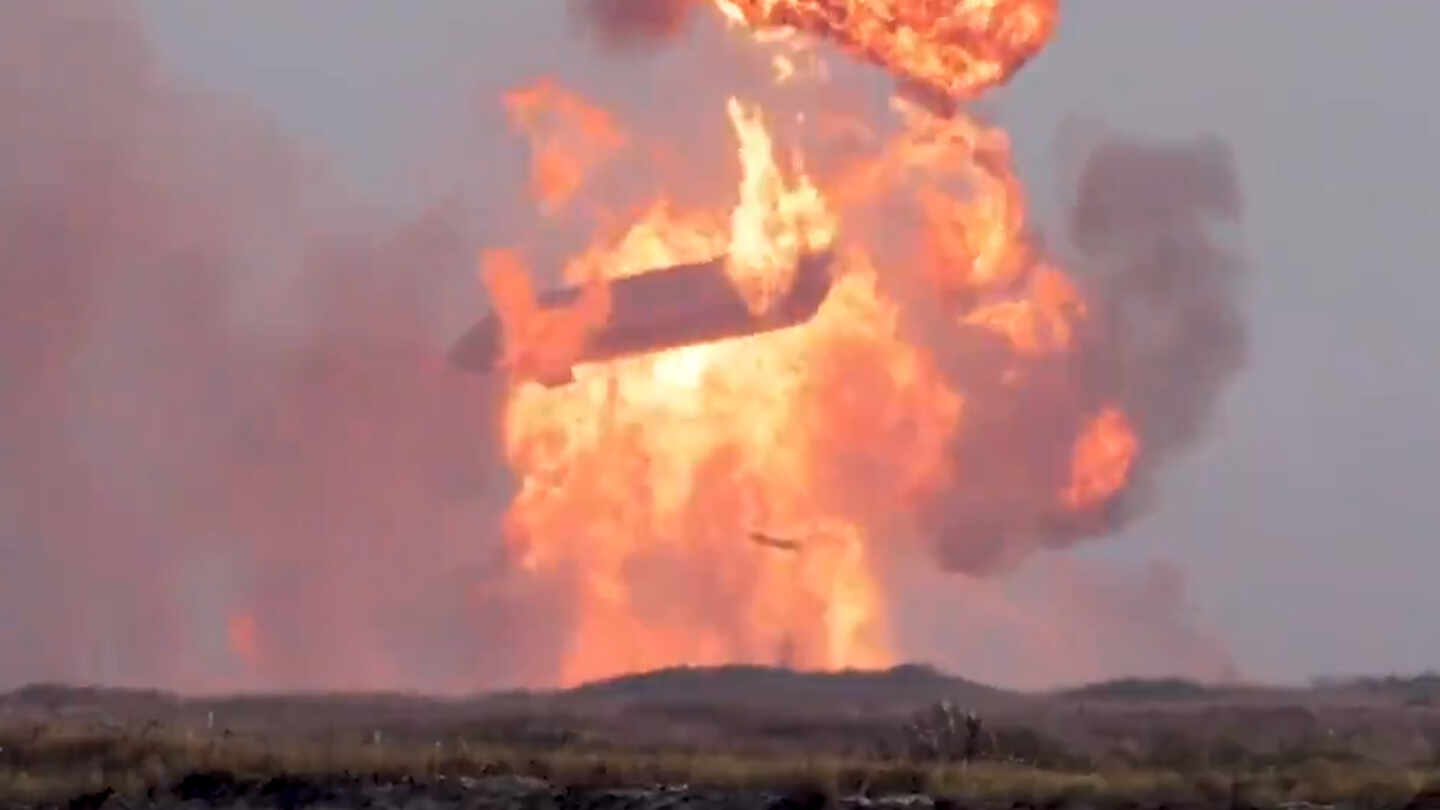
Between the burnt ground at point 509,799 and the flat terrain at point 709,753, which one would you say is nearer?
the burnt ground at point 509,799

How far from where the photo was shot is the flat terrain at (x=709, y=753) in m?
30.7

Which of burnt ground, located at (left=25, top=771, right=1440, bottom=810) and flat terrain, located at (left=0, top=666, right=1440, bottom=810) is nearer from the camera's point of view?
burnt ground, located at (left=25, top=771, right=1440, bottom=810)

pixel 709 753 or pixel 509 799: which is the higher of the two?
pixel 709 753

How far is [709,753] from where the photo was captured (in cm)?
4619

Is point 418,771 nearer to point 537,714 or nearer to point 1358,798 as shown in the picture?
point 1358,798

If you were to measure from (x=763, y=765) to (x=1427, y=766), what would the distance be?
12.1 m

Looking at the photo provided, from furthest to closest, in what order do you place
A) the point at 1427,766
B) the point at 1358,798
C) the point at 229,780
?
the point at 1427,766
the point at 229,780
the point at 1358,798

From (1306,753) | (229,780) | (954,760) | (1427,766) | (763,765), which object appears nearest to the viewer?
(229,780)

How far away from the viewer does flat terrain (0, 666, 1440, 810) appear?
3066 centimetres

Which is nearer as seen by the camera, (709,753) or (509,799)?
(509,799)

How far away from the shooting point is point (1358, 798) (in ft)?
98.4

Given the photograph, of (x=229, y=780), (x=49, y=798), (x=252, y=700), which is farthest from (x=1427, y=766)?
(x=252, y=700)

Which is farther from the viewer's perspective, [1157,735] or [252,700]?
[252,700]

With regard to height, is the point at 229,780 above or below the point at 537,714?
below
